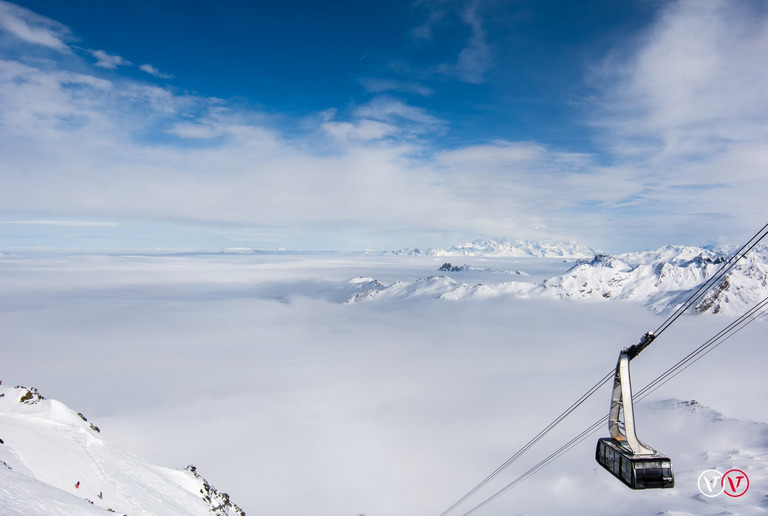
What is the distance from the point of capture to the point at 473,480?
374 ft

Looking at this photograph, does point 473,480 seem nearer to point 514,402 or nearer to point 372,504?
point 372,504

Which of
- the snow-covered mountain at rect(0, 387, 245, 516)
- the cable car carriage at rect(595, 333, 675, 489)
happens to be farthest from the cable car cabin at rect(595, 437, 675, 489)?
the snow-covered mountain at rect(0, 387, 245, 516)

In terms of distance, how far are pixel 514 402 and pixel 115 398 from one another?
599ft

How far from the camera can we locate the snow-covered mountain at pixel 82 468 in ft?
120

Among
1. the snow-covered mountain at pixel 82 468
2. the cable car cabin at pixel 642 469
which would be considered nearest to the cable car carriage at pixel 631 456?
the cable car cabin at pixel 642 469

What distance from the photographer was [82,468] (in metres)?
41.3

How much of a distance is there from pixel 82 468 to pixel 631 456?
53374 mm

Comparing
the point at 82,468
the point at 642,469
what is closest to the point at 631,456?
the point at 642,469

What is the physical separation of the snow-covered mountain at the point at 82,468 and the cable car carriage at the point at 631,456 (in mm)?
32524

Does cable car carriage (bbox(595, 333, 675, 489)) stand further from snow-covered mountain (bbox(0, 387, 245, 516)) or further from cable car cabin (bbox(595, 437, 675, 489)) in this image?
snow-covered mountain (bbox(0, 387, 245, 516))

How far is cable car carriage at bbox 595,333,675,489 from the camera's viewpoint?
577 inches

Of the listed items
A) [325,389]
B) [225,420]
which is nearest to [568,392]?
[325,389]

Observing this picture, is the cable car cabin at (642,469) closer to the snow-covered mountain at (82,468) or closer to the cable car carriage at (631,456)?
the cable car carriage at (631,456)

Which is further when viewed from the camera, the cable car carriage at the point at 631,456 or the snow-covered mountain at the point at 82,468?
the snow-covered mountain at the point at 82,468
